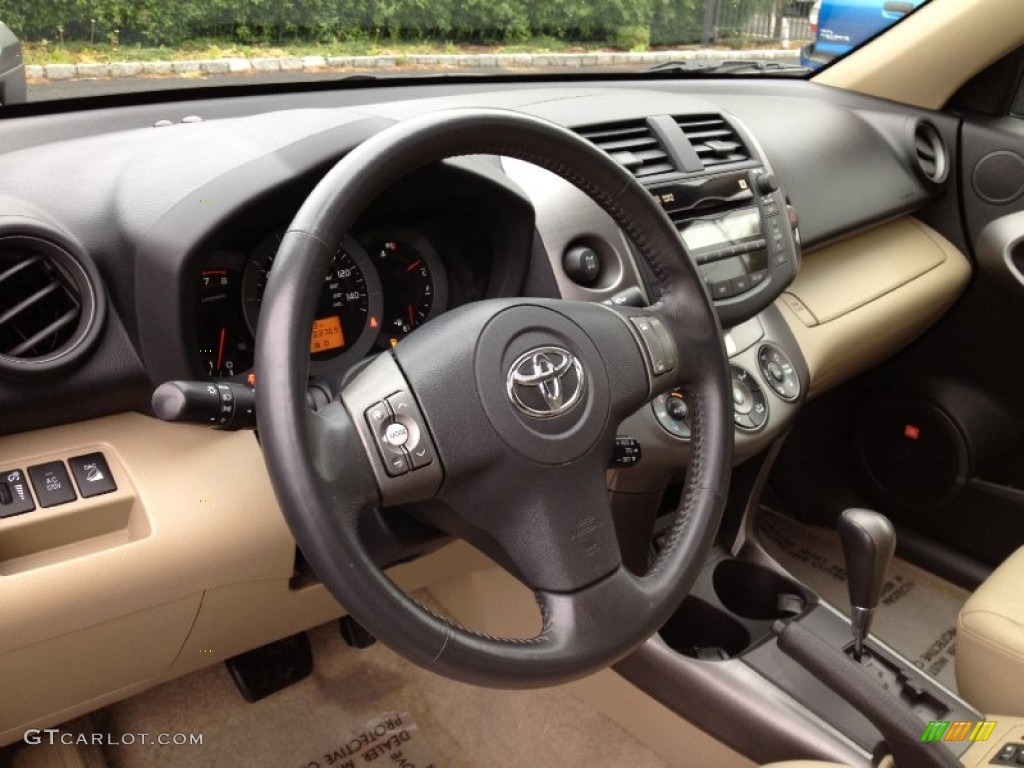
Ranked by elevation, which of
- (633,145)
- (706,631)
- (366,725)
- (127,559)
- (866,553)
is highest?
(633,145)

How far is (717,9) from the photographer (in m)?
2.17

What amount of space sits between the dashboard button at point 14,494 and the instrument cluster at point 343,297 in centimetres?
24

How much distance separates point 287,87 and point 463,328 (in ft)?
2.66

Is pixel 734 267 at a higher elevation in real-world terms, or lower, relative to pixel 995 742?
higher

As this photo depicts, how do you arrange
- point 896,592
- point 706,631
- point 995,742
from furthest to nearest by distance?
point 896,592, point 706,631, point 995,742

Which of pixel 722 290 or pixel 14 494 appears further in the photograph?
pixel 722 290

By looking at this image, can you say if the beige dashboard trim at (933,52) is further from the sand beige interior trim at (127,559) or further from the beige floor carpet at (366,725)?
the sand beige interior trim at (127,559)

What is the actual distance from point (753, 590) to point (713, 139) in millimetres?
852

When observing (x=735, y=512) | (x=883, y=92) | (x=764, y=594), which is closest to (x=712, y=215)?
(x=735, y=512)

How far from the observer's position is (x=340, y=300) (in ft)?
4.23

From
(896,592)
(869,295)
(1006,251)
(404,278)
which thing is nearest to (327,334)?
(404,278)

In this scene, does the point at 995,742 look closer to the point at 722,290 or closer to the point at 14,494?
the point at 722,290

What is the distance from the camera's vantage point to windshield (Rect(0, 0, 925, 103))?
4.39 feet

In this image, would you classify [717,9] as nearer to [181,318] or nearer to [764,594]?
[764,594]
